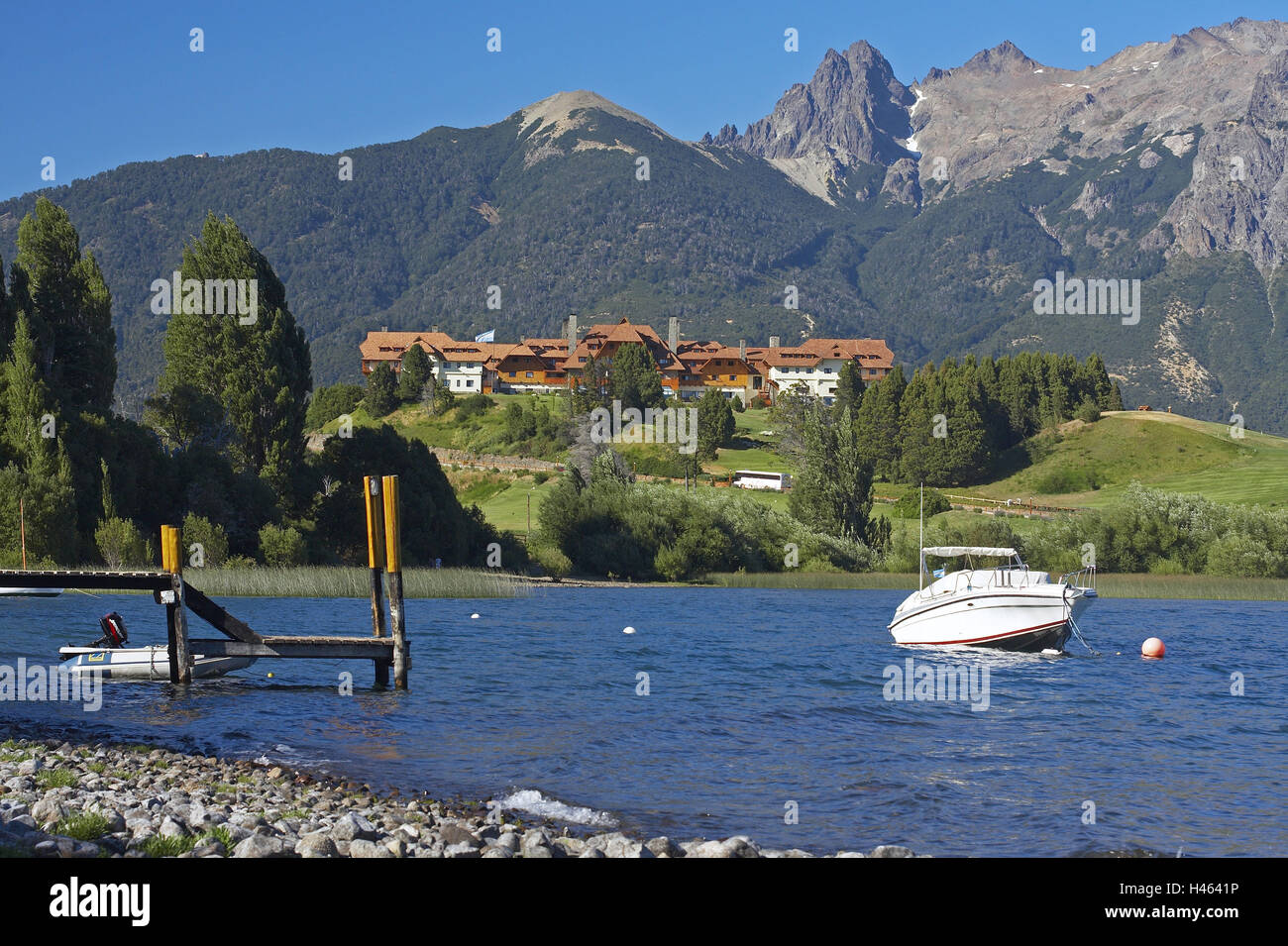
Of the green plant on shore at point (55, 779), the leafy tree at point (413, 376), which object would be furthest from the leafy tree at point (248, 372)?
the leafy tree at point (413, 376)

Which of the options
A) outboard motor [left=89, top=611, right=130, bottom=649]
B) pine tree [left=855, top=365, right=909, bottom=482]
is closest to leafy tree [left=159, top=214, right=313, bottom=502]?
outboard motor [left=89, top=611, right=130, bottom=649]

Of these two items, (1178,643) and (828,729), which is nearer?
(828,729)

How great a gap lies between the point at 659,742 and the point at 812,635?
946 inches

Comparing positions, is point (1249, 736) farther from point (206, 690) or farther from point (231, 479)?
point (231, 479)

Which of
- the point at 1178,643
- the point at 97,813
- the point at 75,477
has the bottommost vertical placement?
the point at 1178,643

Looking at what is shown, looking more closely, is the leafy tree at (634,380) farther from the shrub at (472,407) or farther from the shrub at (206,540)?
the shrub at (206,540)

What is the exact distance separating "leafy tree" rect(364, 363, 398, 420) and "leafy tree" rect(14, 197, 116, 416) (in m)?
67.4

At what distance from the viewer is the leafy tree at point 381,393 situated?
461 feet

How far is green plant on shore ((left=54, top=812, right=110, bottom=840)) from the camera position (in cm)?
1387

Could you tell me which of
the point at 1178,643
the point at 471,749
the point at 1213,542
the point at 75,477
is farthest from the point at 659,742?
the point at 1213,542

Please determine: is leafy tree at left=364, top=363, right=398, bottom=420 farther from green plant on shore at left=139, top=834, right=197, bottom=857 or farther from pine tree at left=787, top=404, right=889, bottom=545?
green plant on shore at left=139, top=834, right=197, bottom=857

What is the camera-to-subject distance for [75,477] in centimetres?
6094

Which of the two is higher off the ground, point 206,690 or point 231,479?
point 231,479

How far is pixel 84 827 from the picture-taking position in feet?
45.5
